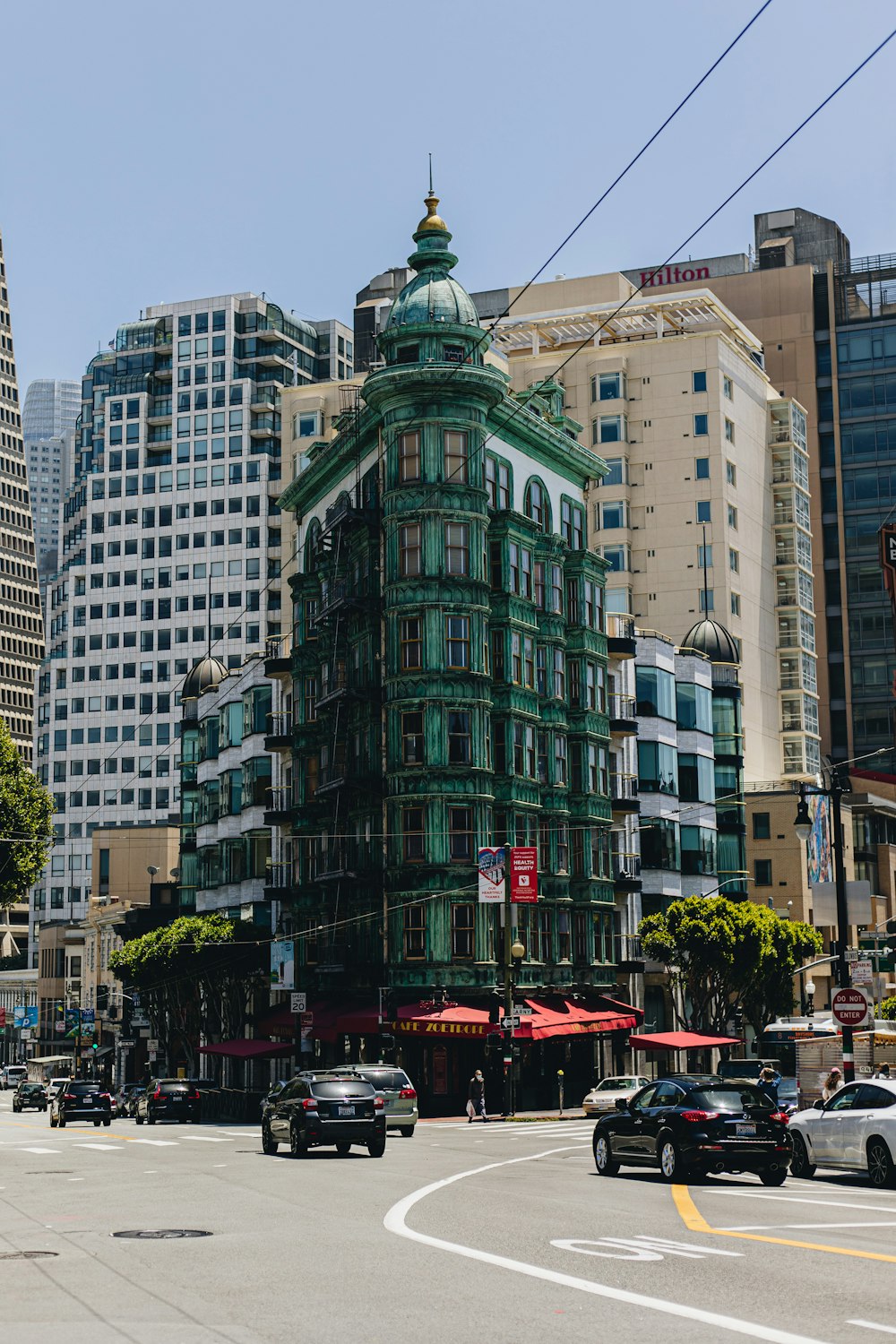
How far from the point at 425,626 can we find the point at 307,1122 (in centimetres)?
3090

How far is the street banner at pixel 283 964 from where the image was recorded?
68.8 m

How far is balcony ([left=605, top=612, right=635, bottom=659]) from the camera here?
245ft

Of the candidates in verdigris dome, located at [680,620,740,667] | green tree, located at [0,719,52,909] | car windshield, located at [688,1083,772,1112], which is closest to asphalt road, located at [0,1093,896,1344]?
car windshield, located at [688,1083,772,1112]

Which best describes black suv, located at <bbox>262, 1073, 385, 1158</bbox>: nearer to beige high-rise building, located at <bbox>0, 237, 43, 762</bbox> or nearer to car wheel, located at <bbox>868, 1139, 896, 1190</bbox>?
car wheel, located at <bbox>868, 1139, 896, 1190</bbox>

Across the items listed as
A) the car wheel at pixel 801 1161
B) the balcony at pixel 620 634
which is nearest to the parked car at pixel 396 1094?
the car wheel at pixel 801 1161

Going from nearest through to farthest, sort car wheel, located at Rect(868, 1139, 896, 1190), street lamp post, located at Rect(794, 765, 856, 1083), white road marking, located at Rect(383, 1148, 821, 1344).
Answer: white road marking, located at Rect(383, 1148, 821, 1344)
car wheel, located at Rect(868, 1139, 896, 1190)
street lamp post, located at Rect(794, 765, 856, 1083)

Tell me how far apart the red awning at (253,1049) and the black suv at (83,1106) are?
31.0ft

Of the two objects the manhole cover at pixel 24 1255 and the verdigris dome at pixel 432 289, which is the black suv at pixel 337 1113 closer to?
the manhole cover at pixel 24 1255

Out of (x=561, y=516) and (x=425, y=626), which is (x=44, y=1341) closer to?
(x=425, y=626)

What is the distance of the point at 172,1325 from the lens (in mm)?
11531

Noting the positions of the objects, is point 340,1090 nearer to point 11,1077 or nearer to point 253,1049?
point 253,1049

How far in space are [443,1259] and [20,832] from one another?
62.1 m

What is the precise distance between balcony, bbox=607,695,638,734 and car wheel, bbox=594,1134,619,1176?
156 ft

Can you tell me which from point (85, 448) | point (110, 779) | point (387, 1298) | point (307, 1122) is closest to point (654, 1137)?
point (307, 1122)
